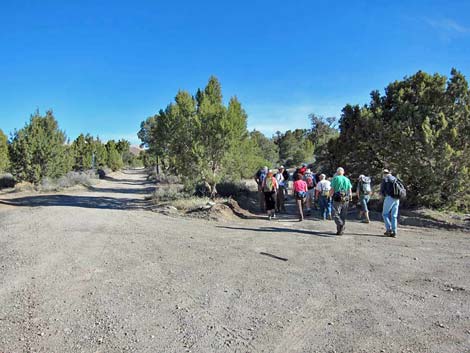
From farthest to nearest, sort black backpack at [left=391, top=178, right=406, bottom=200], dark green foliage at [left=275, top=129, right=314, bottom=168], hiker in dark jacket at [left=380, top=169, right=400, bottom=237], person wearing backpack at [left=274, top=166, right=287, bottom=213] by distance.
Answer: dark green foliage at [left=275, top=129, right=314, bottom=168] → person wearing backpack at [left=274, top=166, right=287, bottom=213] → hiker in dark jacket at [left=380, top=169, right=400, bottom=237] → black backpack at [left=391, top=178, right=406, bottom=200]

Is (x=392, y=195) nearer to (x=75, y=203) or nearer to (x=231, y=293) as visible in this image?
(x=231, y=293)

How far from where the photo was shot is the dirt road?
3648mm

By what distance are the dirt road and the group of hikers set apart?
790mm

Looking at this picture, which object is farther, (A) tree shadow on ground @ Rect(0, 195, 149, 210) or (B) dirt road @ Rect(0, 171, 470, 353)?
(A) tree shadow on ground @ Rect(0, 195, 149, 210)

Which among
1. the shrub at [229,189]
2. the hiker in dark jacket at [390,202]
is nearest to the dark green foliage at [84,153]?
the shrub at [229,189]

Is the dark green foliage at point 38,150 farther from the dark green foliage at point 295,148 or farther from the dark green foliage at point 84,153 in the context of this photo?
the dark green foliage at point 295,148

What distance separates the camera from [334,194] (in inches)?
346

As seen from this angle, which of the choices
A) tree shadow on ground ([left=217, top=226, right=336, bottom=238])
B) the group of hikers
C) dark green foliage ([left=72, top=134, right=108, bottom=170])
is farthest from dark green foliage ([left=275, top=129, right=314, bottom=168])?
tree shadow on ground ([left=217, top=226, right=336, bottom=238])

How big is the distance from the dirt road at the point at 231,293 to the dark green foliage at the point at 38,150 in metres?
16.6

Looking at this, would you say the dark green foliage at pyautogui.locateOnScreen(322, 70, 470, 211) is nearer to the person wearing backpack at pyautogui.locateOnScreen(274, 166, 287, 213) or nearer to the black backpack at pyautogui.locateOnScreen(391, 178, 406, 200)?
the person wearing backpack at pyautogui.locateOnScreen(274, 166, 287, 213)

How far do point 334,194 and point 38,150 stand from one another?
22.4 m

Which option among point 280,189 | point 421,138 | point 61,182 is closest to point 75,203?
point 280,189

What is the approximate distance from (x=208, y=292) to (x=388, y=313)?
8.22 ft

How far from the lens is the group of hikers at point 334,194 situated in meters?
8.71
